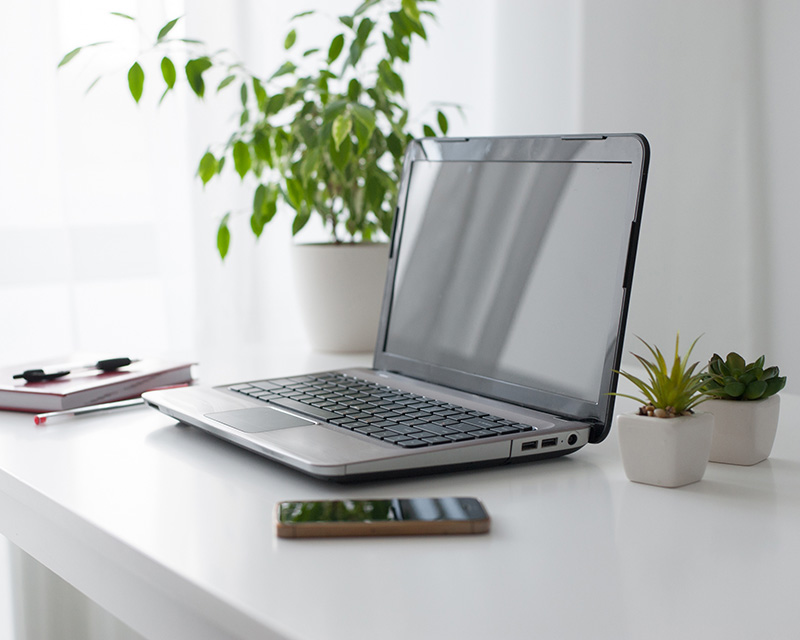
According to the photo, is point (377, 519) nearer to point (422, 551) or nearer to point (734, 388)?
point (422, 551)

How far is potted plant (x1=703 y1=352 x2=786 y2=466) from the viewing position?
2.55ft

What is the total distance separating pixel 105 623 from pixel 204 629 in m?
0.74

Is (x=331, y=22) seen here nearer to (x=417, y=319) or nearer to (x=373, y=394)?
(x=417, y=319)

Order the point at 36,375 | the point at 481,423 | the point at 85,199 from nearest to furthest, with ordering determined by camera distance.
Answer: the point at 481,423 < the point at 36,375 < the point at 85,199

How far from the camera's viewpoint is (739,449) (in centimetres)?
78

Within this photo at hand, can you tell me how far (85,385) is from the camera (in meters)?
1.05

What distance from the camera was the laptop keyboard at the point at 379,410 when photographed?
0.77 metres

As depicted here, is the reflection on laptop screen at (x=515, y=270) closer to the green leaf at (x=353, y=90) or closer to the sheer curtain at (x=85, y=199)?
the green leaf at (x=353, y=90)

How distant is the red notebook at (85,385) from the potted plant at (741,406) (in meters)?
0.66

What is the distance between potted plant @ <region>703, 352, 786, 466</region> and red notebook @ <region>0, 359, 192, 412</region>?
0.66m

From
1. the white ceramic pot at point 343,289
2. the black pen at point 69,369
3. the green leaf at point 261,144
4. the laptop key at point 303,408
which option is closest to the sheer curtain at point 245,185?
the white ceramic pot at point 343,289

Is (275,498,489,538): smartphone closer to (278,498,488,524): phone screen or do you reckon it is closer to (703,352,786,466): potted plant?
(278,498,488,524): phone screen

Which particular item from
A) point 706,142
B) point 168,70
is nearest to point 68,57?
point 168,70

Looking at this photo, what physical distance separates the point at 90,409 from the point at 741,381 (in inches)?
27.0
